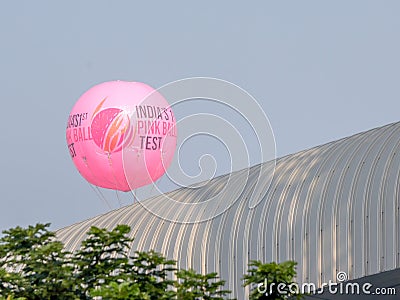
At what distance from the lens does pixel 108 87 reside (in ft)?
137

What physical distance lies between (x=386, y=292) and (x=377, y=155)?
9.17ft

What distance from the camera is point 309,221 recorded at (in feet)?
73.0

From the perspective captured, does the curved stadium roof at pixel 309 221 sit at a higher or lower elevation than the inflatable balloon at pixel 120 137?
lower

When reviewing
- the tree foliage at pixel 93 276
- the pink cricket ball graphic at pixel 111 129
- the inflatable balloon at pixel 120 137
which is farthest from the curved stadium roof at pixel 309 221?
the pink cricket ball graphic at pixel 111 129

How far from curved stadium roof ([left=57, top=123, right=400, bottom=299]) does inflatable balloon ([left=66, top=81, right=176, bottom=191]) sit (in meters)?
11.6

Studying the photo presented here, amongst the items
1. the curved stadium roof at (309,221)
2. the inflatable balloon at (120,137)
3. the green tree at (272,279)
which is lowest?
the green tree at (272,279)

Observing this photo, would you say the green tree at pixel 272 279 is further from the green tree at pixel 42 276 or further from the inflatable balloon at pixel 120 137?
the inflatable balloon at pixel 120 137

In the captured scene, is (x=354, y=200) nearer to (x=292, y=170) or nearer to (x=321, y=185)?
(x=321, y=185)

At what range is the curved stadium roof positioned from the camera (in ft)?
67.3

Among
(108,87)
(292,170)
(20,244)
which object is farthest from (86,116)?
(20,244)

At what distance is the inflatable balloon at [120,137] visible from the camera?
39656 millimetres

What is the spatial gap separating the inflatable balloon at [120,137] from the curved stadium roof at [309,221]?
38.1ft

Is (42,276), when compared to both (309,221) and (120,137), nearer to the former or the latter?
(309,221)

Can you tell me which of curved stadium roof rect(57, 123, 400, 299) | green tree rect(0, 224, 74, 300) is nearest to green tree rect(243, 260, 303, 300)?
green tree rect(0, 224, 74, 300)
